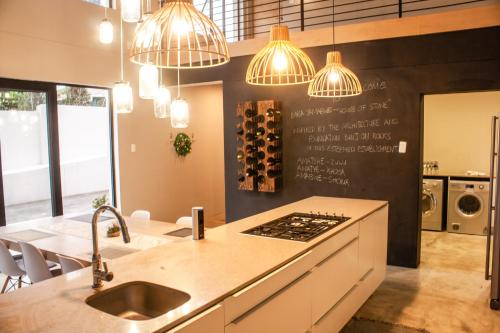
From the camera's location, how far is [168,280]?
6.25 ft

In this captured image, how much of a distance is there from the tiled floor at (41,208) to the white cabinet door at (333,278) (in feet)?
12.7

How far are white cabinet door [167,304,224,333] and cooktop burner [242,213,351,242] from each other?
100 cm

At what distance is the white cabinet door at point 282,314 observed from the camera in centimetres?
190

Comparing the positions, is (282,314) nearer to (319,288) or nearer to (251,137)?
(319,288)

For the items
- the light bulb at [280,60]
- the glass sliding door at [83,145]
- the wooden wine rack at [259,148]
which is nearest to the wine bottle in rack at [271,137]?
the wooden wine rack at [259,148]

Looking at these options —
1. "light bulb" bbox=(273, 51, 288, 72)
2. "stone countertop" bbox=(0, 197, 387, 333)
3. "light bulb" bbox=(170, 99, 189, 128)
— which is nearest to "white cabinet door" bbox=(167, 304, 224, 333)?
"stone countertop" bbox=(0, 197, 387, 333)

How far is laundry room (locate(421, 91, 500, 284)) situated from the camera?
593cm

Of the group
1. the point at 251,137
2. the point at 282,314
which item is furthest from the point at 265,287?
the point at 251,137

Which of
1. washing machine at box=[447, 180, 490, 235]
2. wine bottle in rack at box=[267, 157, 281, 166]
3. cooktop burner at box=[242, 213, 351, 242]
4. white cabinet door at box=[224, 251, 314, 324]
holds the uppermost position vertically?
wine bottle in rack at box=[267, 157, 281, 166]

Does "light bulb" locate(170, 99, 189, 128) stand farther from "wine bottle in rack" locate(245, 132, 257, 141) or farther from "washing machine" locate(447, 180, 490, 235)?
"washing machine" locate(447, 180, 490, 235)

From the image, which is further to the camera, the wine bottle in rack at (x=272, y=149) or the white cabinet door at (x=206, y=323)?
the wine bottle in rack at (x=272, y=149)

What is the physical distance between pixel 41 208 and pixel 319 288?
13.0 ft

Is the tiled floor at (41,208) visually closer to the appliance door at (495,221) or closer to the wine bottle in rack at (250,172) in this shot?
the wine bottle in rack at (250,172)

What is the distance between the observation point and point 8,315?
1552 millimetres
